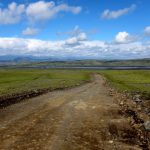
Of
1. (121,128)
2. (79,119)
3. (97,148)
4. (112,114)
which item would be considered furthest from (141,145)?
(112,114)

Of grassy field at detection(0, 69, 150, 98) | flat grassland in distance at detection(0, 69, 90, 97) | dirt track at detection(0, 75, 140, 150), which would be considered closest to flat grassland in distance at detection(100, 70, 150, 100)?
grassy field at detection(0, 69, 150, 98)

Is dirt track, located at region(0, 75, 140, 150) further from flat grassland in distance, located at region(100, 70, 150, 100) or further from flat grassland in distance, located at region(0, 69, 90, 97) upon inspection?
flat grassland in distance, located at region(0, 69, 90, 97)

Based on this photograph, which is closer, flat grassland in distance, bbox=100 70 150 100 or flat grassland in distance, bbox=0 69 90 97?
flat grassland in distance, bbox=100 70 150 100

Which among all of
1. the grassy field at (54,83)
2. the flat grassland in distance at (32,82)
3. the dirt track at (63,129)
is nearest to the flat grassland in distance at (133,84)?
the grassy field at (54,83)

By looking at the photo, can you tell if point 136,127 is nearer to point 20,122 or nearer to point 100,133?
point 100,133

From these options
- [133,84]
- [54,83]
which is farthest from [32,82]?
[133,84]

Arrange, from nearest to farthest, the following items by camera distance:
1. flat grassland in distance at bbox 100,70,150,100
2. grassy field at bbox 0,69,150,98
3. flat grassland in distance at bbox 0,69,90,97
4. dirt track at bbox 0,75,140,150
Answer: dirt track at bbox 0,75,140,150
flat grassland in distance at bbox 100,70,150,100
flat grassland in distance at bbox 0,69,90,97
grassy field at bbox 0,69,150,98

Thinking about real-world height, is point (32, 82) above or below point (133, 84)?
above

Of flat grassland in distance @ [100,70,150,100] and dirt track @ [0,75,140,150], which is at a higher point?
dirt track @ [0,75,140,150]

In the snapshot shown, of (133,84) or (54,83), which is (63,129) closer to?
(54,83)

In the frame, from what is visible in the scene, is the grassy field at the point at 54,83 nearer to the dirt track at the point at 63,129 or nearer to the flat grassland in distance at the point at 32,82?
the flat grassland in distance at the point at 32,82

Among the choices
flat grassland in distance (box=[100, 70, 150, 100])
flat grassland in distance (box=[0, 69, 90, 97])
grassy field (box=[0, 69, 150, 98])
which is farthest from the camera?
grassy field (box=[0, 69, 150, 98])

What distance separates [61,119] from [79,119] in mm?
1495

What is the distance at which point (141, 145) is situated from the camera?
19.1 meters
